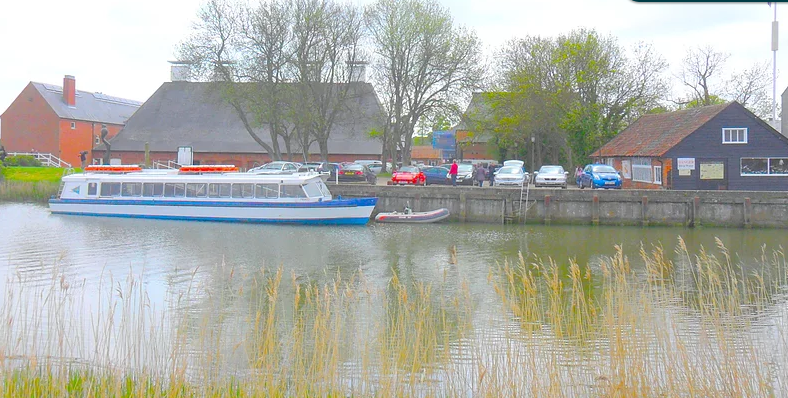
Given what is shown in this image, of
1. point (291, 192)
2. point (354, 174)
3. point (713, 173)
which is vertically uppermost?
point (354, 174)

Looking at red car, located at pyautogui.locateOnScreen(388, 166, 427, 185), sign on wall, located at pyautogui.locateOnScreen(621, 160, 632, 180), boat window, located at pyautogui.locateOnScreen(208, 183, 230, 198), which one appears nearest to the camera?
boat window, located at pyautogui.locateOnScreen(208, 183, 230, 198)

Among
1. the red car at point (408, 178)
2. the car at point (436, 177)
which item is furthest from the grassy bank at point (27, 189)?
the car at point (436, 177)

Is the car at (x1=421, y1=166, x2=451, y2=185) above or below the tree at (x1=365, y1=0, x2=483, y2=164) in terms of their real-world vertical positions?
below

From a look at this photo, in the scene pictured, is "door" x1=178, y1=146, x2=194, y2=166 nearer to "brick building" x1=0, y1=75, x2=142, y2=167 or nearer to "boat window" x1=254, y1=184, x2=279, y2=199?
"boat window" x1=254, y1=184, x2=279, y2=199

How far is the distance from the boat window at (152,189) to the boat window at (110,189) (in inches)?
60.5

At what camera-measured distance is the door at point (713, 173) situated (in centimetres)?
4034

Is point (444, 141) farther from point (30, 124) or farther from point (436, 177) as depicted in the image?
point (436, 177)

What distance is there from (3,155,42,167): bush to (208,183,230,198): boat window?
25883 millimetres

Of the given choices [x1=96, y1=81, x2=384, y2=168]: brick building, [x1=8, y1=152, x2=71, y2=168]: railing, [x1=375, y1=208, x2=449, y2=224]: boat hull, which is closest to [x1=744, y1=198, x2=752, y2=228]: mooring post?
[x1=375, y1=208, x2=449, y2=224]: boat hull

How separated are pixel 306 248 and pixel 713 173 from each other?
74.4 feet

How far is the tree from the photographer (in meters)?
51.4

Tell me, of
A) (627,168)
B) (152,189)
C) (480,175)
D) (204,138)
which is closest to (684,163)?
(627,168)

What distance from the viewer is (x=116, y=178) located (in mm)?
39688

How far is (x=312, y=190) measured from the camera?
3697 centimetres
